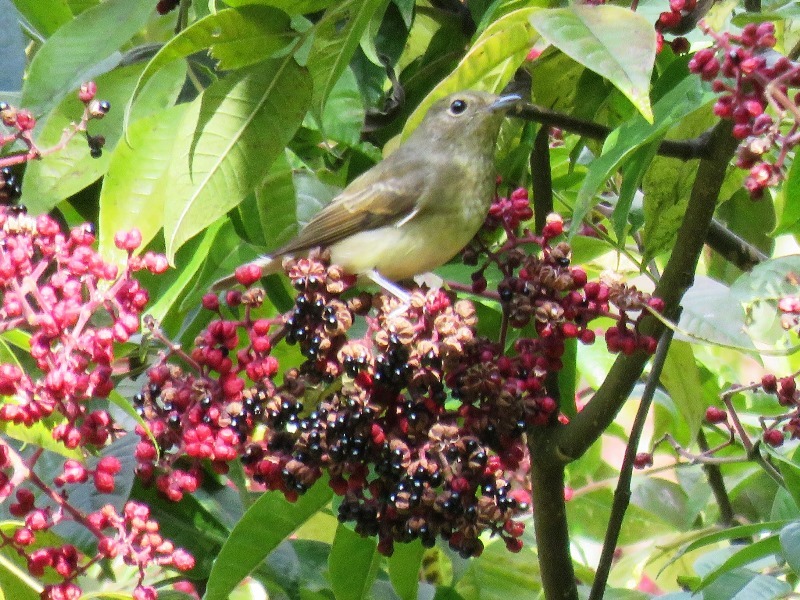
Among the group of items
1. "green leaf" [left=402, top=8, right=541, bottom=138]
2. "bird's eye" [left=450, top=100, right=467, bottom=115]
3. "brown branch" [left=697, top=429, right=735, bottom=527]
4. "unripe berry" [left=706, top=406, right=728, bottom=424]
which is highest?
"bird's eye" [left=450, top=100, right=467, bottom=115]

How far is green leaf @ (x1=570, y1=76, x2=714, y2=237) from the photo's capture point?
198 centimetres

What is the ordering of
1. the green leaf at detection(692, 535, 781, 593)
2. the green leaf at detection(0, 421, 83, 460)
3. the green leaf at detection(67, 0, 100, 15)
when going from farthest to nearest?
the green leaf at detection(67, 0, 100, 15), the green leaf at detection(692, 535, 781, 593), the green leaf at detection(0, 421, 83, 460)

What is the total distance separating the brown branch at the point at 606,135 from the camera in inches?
87.8

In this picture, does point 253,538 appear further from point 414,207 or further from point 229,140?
point 414,207

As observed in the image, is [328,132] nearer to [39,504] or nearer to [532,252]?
[532,252]

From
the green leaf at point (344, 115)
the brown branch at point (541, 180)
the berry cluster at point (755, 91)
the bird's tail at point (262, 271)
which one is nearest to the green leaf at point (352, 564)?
the bird's tail at point (262, 271)

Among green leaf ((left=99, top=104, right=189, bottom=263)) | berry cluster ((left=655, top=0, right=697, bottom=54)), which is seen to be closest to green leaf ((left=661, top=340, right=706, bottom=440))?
berry cluster ((left=655, top=0, right=697, bottom=54))

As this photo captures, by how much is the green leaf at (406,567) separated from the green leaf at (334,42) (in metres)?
1.09

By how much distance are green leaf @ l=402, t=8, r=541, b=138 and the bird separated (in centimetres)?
48

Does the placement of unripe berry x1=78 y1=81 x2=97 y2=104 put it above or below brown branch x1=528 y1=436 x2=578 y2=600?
above

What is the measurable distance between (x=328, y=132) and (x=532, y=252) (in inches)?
23.3

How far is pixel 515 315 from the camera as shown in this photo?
2.27 metres

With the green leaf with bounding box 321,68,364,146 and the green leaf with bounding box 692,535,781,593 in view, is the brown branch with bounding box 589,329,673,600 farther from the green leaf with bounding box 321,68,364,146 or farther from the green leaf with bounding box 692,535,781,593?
the green leaf with bounding box 321,68,364,146

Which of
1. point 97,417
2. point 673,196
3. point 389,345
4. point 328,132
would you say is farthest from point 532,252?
point 97,417
